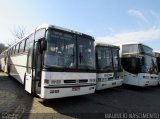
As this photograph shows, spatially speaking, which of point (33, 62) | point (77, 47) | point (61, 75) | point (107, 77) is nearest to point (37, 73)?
point (33, 62)

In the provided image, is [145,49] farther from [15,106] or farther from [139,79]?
[15,106]

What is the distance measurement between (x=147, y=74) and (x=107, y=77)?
11.1ft

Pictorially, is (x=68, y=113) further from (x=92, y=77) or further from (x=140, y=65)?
(x=140, y=65)

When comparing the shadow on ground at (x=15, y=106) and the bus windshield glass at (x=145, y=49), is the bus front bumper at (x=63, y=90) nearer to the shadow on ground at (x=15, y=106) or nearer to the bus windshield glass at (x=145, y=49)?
the shadow on ground at (x=15, y=106)

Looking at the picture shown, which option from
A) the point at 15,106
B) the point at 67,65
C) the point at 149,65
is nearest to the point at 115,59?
the point at 149,65

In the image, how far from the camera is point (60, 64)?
26.0 ft

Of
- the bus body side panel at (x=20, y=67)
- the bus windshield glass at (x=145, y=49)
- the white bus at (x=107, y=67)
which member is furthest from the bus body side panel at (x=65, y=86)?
the bus windshield glass at (x=145, y=49)

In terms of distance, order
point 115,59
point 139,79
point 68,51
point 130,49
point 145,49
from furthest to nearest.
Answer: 1. point 130,49
2. point 145,49
3. point 139,79
4. point 115,59
5. point 68,51

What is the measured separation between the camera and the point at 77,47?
8656mm

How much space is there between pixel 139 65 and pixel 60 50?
7.16 metres

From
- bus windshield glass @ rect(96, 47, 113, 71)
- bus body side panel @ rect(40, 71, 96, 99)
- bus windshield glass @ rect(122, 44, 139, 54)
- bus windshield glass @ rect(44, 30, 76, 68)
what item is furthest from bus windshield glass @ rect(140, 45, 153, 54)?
bus windshield glass @ rect(44, 30, 76, 68)

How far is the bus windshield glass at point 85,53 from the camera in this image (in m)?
8.70

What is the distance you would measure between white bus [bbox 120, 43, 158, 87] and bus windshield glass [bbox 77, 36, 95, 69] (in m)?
5.23

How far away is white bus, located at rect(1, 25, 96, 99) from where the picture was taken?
25.0 ft
